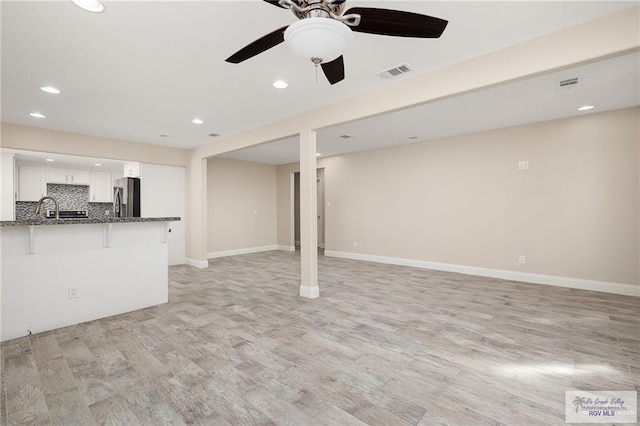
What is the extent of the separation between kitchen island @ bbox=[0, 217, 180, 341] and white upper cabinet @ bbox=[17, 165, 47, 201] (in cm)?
342

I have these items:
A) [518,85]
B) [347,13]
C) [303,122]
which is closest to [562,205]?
[518,85]

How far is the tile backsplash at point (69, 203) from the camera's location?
5.36 metres

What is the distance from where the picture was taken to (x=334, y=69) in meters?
1.96

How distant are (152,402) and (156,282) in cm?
222

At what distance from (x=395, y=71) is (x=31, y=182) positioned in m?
6.59

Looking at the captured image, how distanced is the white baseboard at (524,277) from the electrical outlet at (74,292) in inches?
209

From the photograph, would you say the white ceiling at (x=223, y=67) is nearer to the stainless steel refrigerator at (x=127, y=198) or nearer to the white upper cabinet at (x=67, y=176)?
the stainless steel refrigerator at (x=127, y=198)

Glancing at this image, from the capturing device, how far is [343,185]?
731cm

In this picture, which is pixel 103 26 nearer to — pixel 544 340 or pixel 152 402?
pixel 152 402

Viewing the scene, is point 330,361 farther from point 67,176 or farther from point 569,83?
point 67,176

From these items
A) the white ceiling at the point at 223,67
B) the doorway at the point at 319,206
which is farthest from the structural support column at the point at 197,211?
the doorway at the point at 319,206

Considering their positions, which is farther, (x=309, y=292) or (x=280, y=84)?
(x=309, y=292)

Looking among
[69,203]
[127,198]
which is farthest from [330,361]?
[69,203]

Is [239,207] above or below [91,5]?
below
